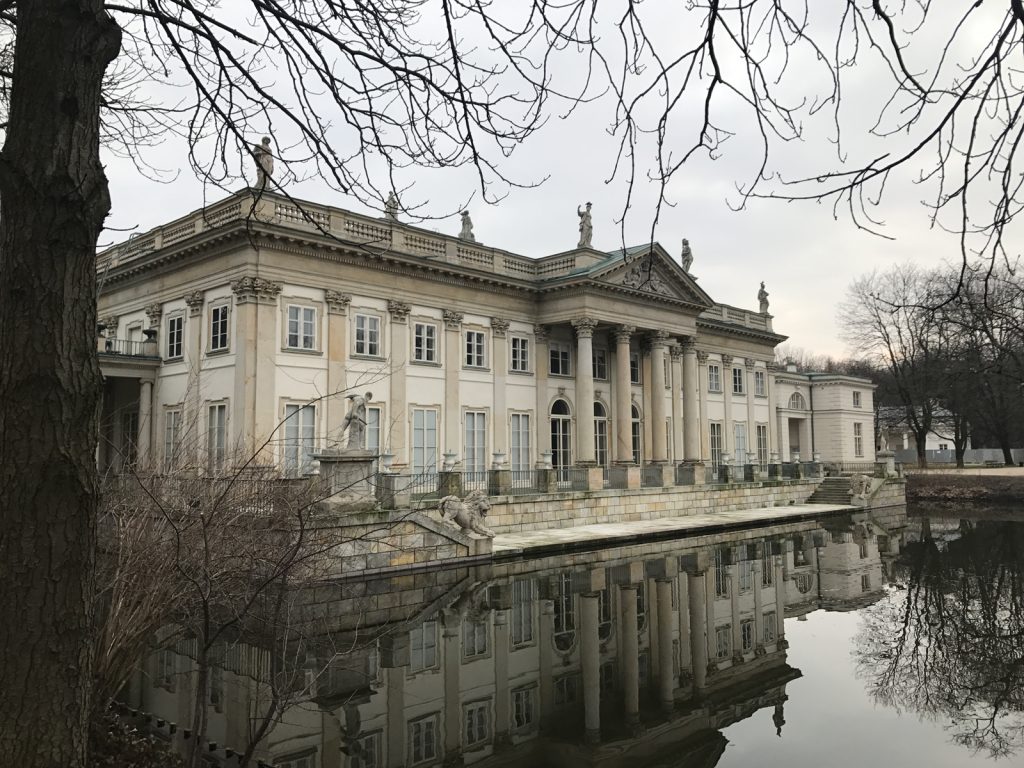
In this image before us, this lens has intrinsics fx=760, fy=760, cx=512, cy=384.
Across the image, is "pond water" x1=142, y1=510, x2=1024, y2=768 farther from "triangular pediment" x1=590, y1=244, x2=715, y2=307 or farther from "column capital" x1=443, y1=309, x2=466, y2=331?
"triangular pediment" x1=590, y1=244, x2=715, y2=307

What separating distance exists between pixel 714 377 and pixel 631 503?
14.9 m

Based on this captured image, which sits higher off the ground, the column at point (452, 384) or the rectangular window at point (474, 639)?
the column at point (452, 384)

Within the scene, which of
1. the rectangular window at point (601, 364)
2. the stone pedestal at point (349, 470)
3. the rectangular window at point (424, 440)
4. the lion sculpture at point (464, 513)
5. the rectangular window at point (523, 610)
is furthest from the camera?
the rectangular window at point (601, 364)

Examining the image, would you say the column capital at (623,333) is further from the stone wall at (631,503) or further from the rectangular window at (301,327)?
the rectangular window at (301,327)

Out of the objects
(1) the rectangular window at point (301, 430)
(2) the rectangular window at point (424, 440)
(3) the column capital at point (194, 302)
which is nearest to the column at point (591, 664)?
(1) the rectangular window at point (301, 430)

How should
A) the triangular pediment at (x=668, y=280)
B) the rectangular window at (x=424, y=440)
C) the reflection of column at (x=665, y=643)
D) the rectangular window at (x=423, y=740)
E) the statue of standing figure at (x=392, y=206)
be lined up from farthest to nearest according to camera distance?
the triangular pediment at (x=668, y=280), the rectangular window at (x=424, y=440), the reflection of column at (x=665, y=643), the rectangular window at (x=423, y=740), the statue of standing figure at (x=392, y=206)

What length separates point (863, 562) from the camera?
19688 millimetres

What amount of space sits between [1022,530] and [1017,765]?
929 inches

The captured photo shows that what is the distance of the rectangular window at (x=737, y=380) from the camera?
135 feet

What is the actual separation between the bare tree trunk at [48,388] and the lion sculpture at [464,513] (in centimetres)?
1452

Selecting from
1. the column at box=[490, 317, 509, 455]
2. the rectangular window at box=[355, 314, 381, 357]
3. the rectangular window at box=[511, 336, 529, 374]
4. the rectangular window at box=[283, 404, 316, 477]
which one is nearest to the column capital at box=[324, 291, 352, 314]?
the rectangular window at box=[355, 314, 381, 357]

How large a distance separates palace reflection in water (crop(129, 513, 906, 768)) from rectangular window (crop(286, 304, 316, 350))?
→ 31.9 ft

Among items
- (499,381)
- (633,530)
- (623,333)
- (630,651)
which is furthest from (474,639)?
(623,333)

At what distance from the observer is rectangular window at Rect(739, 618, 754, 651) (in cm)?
1138
